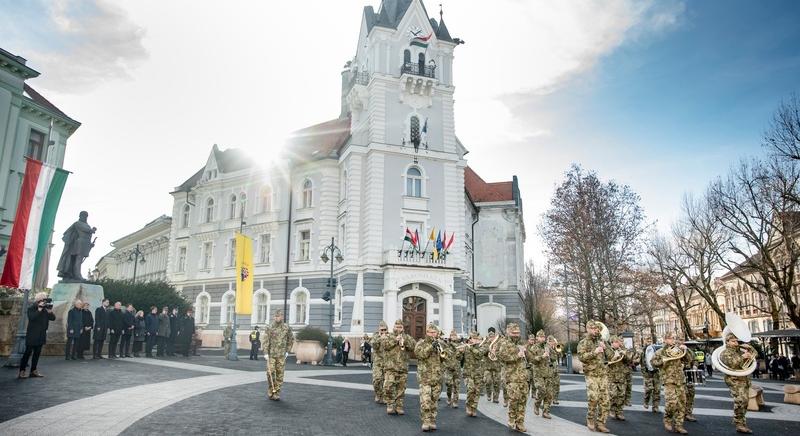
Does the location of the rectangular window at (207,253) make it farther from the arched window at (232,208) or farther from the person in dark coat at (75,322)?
the person in dark coat at (75,322)

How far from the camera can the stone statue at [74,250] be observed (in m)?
20.5

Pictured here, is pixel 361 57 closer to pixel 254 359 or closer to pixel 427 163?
pixel 427 163

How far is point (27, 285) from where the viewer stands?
553 inches

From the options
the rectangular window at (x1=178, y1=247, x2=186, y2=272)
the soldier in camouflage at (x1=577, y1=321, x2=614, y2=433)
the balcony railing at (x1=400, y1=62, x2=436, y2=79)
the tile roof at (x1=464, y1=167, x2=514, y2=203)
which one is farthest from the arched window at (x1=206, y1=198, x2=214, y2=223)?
the soldier in camouflage at (x1=577, y1=321, x2=614, y2=433)

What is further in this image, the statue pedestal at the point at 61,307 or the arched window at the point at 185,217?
the arched window at the point at 185,217

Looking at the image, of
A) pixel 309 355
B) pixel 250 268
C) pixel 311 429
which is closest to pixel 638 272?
pixel 309 355

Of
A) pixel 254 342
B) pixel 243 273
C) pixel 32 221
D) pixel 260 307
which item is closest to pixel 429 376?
pixel 32 221

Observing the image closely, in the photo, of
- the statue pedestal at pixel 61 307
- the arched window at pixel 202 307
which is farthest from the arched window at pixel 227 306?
the statue pedestal at pixel 61 307

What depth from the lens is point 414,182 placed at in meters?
34.0

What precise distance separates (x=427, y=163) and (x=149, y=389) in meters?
24.1

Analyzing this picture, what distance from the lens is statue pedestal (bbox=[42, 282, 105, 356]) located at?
64.6ft

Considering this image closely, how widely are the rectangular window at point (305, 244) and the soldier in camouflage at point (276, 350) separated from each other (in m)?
23.1

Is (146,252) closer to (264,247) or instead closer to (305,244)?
(264,247)

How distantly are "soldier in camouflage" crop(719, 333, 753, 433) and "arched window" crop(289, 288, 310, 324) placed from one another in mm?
26956
